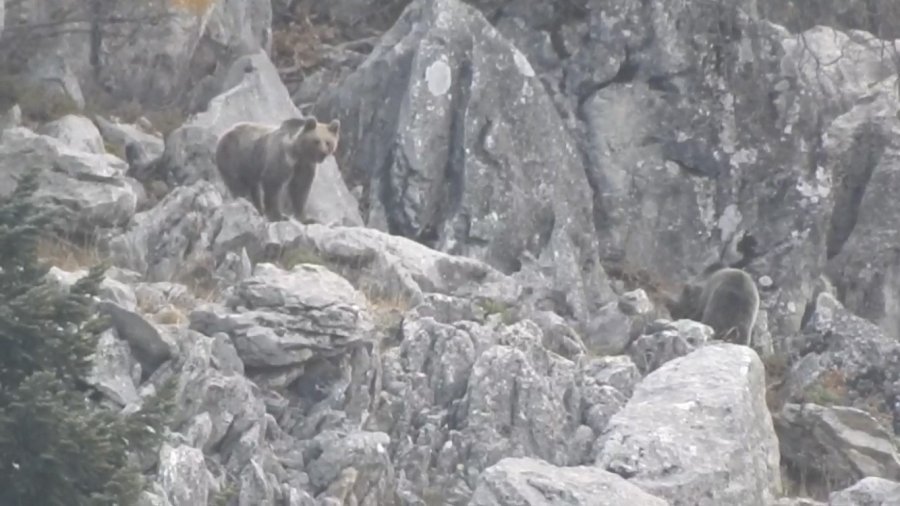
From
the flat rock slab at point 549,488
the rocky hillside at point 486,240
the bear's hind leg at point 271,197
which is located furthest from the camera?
the bear's hind leg at point 271,197

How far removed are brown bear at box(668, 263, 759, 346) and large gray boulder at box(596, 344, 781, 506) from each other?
544cm

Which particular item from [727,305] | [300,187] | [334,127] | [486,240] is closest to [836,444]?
[727,305]

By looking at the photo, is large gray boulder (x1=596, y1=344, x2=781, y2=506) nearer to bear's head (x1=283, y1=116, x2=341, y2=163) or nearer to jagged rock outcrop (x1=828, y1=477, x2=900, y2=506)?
jagged rock outcrop (x1=828, y1=477, x2=900, y2=506)

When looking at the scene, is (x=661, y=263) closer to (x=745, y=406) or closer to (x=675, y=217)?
(x=675, y=217)

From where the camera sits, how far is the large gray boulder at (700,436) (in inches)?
517

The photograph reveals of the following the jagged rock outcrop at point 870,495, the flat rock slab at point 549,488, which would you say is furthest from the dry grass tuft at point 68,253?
the jagged rock outcrop at point 870,495

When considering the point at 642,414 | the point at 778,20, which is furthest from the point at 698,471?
the point at 778,20

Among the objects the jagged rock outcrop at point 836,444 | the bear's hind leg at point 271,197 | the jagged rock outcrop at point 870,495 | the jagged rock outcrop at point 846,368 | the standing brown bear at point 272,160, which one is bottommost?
the jagged rock outcrop at point 846,368

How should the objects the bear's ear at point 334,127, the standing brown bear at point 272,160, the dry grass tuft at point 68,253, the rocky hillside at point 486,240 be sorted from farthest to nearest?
the bear's ear at point 334,127
the standing brown bear at point 272,160
the dry grass tuft at point 68,253
the rocky hillside at point 486,240

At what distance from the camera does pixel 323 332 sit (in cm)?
1438

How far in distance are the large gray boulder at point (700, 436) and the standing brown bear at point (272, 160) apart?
673 cm

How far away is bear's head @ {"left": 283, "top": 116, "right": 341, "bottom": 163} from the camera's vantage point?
20.7m

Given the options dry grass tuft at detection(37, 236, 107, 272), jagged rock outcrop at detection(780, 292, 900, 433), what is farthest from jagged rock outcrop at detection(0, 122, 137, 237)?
jagged rock outcrop at detection(780, 292, 900, 433)

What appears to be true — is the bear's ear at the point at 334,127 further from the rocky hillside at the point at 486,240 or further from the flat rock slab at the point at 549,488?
the flat rock slab at the point at 549,488
